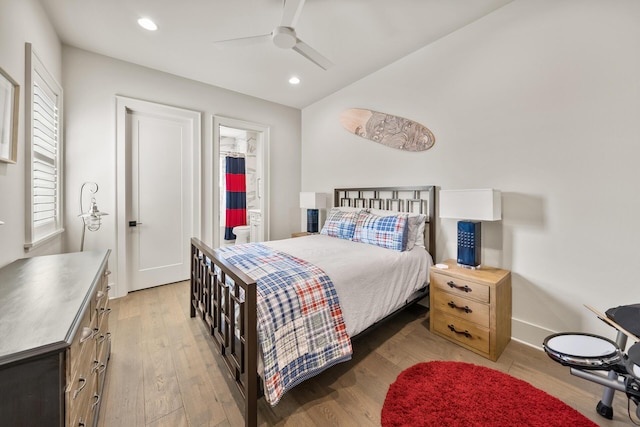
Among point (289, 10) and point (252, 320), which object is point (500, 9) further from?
point (252, 320)

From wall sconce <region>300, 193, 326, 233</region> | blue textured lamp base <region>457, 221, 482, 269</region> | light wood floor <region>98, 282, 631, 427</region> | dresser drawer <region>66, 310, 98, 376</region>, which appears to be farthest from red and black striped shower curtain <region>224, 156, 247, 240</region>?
blue textured lamp base <region>457, 221, 482, 269</region>

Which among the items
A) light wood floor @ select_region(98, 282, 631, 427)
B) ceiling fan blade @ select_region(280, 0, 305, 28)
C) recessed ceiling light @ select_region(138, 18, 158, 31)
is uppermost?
recessed ceiling light @ select_region(138, 18, 158, 31)

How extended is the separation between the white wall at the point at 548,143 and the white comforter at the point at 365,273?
2.00 ft

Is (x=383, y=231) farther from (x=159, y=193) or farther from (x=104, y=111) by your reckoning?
(x=104, y=111)

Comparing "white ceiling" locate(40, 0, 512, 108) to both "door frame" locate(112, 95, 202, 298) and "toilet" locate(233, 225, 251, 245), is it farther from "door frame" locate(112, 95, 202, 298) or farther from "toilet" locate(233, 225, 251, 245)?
"toilet" locate(233, 225, 251, 245)

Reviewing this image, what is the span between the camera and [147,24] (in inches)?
94.6

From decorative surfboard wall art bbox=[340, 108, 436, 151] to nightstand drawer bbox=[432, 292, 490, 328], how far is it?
1578 mm

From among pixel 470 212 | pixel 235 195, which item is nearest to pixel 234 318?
pixel 470 212

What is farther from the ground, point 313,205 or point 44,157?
point 44,157

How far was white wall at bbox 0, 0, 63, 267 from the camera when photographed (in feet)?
5.04

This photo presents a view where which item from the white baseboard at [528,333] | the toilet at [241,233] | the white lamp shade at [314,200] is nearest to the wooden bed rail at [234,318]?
the white lamp shade at [314,200]

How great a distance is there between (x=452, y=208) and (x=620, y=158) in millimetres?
1081

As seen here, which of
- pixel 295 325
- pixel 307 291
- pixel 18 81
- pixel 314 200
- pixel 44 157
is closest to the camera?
pixel 295 325

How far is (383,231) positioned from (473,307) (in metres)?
1.02
